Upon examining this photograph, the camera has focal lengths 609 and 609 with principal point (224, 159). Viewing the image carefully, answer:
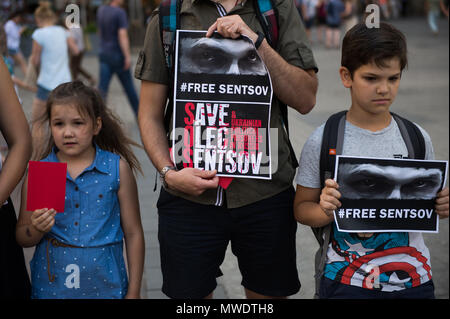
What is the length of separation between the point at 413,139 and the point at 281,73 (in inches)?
22.1

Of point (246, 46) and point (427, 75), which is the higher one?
point (427, 75)

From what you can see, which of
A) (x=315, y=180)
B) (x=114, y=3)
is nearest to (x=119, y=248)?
(x=315, y=180)

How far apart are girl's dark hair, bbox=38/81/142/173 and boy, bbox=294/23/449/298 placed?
932mm

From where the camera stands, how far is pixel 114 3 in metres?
8.97

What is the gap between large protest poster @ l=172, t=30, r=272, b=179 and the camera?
232cm

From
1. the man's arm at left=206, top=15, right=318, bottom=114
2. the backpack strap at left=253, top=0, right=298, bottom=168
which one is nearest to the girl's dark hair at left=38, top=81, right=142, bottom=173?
the man's arm at left=206, top=15, right=318, bottom=114

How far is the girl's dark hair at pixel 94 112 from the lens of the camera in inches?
105

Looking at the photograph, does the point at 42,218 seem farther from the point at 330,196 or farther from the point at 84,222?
the point at 330,196

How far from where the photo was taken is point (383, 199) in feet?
7.38

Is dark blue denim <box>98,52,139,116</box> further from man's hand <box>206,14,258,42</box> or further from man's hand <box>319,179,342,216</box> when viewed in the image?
man's hand <box>319,179,342,216</box>

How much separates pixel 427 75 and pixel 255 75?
12286 millimetres

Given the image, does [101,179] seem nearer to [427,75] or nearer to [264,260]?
[264,260]

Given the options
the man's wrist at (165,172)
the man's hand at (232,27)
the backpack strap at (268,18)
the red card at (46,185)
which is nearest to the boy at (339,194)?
the backpack strap at (268,18)
